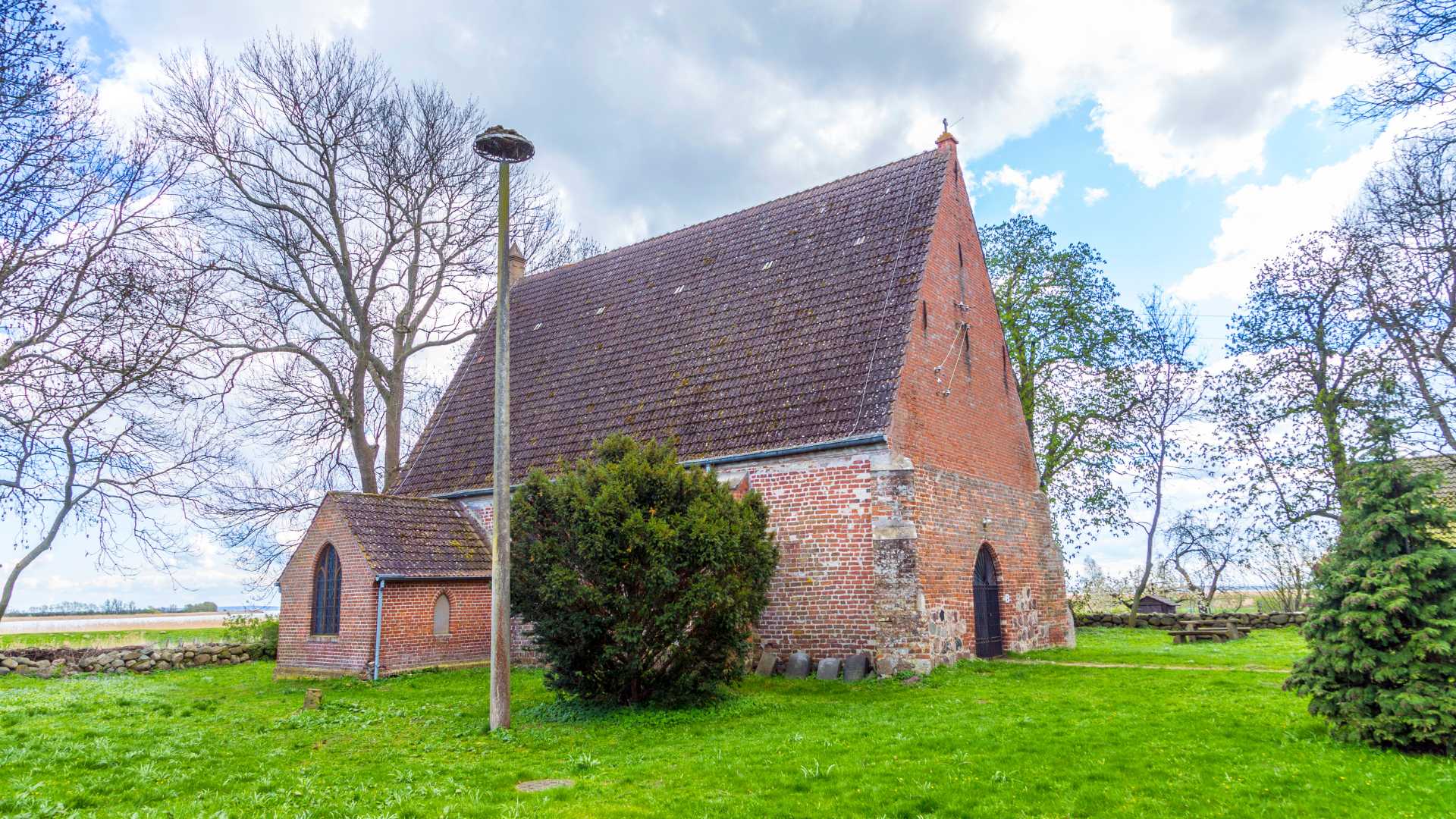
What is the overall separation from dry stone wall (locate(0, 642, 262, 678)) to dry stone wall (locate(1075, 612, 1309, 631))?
87.2 feet

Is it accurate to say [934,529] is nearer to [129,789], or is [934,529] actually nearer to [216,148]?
[129,789]

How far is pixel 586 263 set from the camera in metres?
24.3

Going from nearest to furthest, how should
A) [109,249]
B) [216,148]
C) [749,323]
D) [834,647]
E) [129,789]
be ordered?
[129,789]
[109,249]
[834,647]
[749,323]
[216,148]

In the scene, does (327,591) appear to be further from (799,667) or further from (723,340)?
(799,667)

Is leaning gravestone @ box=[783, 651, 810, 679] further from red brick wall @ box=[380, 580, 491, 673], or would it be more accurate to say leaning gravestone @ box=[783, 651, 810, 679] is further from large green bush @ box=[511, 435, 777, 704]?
red brick wall @ box=[380, 580, 491, 673]

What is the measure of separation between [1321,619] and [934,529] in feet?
21.7

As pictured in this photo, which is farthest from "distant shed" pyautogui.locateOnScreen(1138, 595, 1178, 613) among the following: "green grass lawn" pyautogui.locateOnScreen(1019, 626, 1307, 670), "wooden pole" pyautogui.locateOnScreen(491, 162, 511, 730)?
"wooden pole" pyautogui.locateOnScreen(491, 162, 511, 730)

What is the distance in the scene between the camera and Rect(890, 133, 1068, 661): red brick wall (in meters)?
14.9

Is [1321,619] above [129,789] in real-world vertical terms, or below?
above

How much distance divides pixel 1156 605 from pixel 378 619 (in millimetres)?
28809

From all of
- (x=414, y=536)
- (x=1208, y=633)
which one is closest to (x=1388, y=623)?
(x=414, y=536)

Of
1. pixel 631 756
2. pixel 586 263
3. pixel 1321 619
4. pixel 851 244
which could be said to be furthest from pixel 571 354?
pixel 1321 619

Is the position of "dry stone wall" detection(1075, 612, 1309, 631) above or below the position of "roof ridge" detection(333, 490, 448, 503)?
below

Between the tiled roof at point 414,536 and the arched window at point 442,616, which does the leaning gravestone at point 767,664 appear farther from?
the arched window at point 442,616
